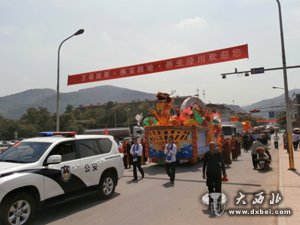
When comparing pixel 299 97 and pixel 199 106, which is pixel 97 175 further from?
pixel 299 97

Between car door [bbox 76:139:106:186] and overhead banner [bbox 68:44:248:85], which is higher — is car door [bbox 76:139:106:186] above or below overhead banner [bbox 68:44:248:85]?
below

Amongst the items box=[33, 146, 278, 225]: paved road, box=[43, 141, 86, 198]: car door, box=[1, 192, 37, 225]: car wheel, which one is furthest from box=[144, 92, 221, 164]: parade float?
box=[1, 192, 37, 225]: car wheel

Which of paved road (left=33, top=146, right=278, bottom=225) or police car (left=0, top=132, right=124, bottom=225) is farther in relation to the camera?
paved road (left=33, top=146, right=278, bottom=225)

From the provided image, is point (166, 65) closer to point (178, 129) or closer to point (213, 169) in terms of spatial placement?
point (178, 129)

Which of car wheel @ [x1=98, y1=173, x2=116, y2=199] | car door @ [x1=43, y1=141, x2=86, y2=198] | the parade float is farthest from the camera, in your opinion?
the parade float

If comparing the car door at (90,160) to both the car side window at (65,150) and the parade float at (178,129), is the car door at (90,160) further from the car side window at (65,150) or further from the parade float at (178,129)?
the parade float at (178,129)

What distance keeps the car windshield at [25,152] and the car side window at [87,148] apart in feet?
3.34

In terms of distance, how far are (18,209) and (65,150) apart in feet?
6.28

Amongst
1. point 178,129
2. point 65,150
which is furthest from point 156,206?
point 178,129

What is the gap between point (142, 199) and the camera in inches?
360

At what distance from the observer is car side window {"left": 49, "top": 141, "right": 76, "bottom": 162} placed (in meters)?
7.73

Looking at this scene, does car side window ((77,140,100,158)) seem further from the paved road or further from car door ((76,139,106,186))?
the paved road

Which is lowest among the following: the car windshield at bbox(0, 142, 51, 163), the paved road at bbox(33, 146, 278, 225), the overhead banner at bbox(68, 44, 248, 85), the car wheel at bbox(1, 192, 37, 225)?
the paved road at bbox(33, 146, 278, 225)

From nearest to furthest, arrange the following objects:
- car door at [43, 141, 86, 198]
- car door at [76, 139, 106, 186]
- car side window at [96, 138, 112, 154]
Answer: car door at [43, 141, 86, 198] < car door at [76, 139, 106, 186] < car side window at [96, 138, 112, 154]
